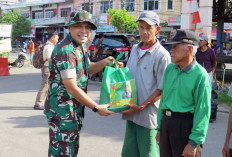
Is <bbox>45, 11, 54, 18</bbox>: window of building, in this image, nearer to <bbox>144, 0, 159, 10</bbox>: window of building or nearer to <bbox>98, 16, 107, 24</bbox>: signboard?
<bbox>98, 16, 107, 24</bbox>: signboard

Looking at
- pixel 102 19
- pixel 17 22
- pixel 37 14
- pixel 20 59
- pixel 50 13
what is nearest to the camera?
pixel 20 59

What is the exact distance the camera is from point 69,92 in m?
2.62

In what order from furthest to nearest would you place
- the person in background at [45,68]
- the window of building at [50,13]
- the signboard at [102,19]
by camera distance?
the window of building at [50,13] → the signboard at [102,19] → the person in background at [45,68]

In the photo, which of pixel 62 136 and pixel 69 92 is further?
pixel 62 136

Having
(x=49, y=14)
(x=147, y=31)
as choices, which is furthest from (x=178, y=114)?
(x=49, y=14)

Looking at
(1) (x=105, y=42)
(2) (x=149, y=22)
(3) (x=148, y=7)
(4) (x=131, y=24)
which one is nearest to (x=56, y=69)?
(2) (x=149, y=22)

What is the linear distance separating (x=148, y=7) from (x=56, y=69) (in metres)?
35.6

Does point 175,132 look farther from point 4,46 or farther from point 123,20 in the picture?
point 123,20

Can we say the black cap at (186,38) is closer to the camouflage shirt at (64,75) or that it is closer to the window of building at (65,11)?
the camouflage shirt at (64,75)

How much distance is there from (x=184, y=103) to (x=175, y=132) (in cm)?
25

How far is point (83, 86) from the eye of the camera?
2.81 meters

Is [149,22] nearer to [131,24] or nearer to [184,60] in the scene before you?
[184,60]

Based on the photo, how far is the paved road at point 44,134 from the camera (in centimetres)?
472

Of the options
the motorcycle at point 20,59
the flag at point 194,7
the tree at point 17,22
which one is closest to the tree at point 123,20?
the motorcycle at point 20,59
